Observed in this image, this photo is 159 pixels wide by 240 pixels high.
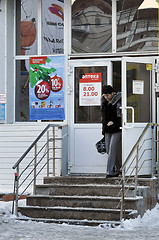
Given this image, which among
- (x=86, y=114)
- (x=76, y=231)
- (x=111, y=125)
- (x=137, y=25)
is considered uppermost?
(x=137, y=25)

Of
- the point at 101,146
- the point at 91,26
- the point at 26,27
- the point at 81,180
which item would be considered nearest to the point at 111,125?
the point at 101,146

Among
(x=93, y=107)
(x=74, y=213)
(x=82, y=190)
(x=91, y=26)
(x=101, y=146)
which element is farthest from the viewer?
(x=91, y=26)

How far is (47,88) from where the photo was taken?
11.6 meters

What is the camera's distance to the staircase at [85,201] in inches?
359

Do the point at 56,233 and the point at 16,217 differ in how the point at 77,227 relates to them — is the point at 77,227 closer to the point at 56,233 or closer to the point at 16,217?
the point at 56,233

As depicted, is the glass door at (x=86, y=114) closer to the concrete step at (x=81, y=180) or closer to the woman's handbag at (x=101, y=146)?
the woman's handbag at (x=101, y=146)

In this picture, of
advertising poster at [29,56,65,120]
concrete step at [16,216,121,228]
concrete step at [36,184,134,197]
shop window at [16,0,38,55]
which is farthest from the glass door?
concrete step at [16,216,121,228]

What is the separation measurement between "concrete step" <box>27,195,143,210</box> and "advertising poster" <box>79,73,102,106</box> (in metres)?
2.42

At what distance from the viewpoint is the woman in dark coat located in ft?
34.1

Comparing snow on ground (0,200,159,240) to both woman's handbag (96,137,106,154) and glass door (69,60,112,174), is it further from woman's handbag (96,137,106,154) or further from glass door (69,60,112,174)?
glass door (69,60,112,174)

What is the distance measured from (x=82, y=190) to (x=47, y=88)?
268cm

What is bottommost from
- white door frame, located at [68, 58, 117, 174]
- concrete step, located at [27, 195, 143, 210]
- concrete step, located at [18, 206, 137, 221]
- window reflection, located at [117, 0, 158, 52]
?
concrete step, located at [18, 206, 137, 221]

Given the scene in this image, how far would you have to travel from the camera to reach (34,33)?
39.1 feet

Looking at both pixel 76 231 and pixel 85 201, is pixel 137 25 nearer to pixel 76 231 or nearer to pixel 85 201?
pixel 85 201
